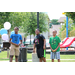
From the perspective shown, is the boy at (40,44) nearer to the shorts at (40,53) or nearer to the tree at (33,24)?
the shorts at (40,53)

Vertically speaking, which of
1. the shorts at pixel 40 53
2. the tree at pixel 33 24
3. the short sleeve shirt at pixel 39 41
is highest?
the tree at pixel 33 24

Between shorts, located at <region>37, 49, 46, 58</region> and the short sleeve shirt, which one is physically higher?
the short sleeve shirt

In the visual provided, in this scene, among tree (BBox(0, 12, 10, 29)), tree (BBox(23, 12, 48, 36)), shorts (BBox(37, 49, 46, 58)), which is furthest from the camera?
tree (BBox(23, 12, 48, 36))

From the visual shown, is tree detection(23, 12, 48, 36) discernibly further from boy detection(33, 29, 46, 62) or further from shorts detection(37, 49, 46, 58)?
shorts detection(37, 49, 46, 58)

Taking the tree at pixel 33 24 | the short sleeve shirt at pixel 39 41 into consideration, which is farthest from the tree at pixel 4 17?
the short sleeve shirt at pixel 39 41

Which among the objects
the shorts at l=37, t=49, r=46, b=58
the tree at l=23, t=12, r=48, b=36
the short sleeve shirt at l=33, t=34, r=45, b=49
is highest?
the tree at l=23, t=12, r=48, b=36

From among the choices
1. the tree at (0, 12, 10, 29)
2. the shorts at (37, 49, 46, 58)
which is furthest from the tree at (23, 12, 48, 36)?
the shorts at (37, 49, 46, 58)

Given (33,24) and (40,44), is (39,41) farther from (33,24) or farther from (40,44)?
(33,24)

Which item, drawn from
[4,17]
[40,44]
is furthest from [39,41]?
[4,17]

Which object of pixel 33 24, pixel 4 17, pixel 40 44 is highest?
pixel 4 17
